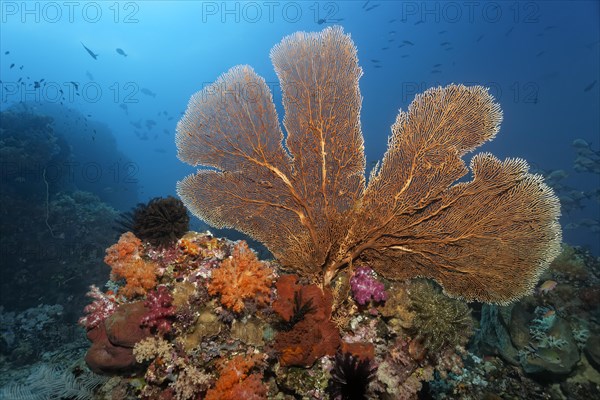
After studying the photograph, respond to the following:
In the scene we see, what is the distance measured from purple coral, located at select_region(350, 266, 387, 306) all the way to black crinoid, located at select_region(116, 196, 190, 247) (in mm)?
3068

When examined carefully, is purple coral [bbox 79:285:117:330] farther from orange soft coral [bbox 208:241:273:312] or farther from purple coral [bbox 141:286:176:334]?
orange soft coral [bbox 208:241:273:312]

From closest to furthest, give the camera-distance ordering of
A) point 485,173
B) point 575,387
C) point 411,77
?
point 485,173 < point 575,387 < point 411,77

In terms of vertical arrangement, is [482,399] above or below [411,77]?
below

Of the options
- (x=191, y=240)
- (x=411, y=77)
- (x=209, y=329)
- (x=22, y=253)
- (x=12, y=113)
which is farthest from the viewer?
(x=411, y=77)

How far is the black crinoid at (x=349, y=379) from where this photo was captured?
3.57 meters

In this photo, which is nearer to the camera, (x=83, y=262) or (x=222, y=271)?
(x=222, y=271)

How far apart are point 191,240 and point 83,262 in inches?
521

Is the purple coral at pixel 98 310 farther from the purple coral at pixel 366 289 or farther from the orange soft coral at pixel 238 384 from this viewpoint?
the purple coral at pixel 366 289

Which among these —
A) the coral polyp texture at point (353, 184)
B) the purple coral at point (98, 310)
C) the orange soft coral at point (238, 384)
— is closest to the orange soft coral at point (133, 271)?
the purple coral at point (98, 310)

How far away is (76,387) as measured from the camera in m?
4.05

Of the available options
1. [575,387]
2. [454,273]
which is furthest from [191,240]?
[575,387]

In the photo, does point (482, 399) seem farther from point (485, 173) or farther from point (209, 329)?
point (209, 329)

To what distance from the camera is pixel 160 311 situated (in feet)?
12.9

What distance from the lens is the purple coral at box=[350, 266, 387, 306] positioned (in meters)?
4.48
